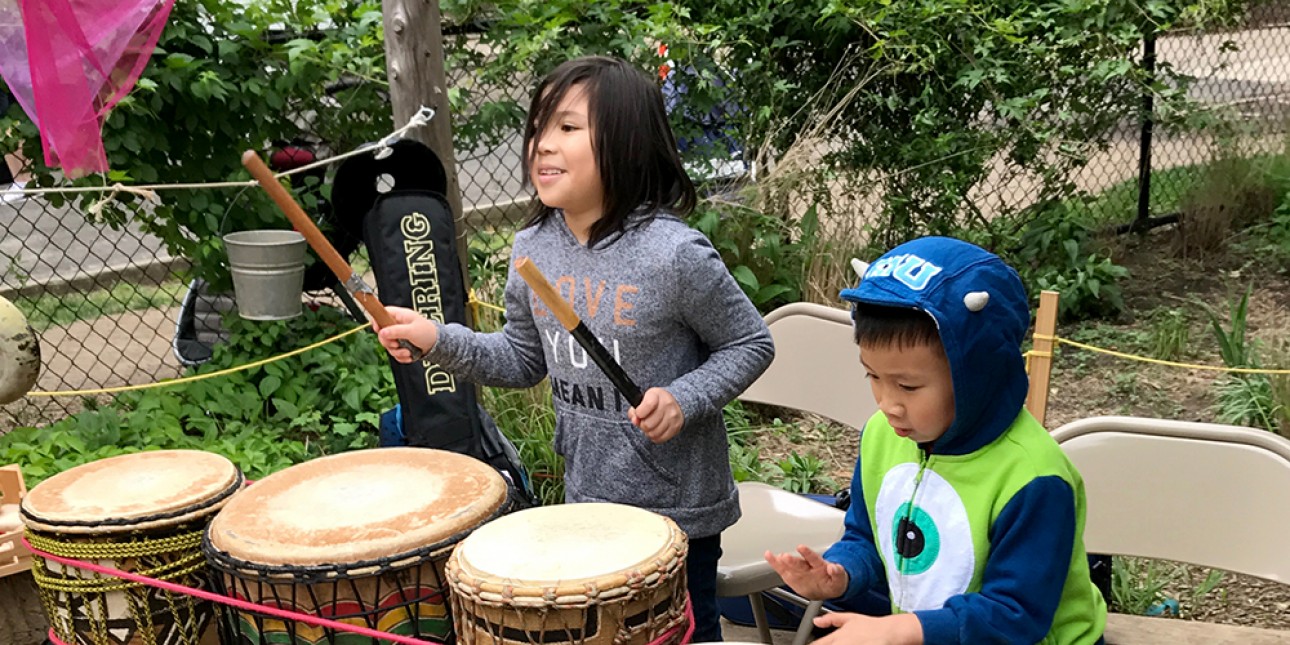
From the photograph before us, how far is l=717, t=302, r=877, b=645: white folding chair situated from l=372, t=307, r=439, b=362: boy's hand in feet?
2.41

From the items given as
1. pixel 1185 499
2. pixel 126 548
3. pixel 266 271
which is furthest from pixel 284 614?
pixel 266 271

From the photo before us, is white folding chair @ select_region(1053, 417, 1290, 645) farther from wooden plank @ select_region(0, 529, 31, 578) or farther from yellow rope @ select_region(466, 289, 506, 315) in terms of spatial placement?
wooden plank @ select_region(0, 529, 31, 578)

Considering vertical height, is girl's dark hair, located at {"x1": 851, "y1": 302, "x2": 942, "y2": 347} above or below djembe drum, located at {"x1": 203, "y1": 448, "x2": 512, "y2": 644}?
above

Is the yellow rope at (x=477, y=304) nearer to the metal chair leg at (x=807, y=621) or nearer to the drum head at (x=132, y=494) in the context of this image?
the drum head at (x=132, y=494)

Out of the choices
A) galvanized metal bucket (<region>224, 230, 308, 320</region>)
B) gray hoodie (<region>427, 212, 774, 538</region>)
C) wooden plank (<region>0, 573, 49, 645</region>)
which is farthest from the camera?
galvanized metal bucket (<region>224, 230, 308, 320</region>)

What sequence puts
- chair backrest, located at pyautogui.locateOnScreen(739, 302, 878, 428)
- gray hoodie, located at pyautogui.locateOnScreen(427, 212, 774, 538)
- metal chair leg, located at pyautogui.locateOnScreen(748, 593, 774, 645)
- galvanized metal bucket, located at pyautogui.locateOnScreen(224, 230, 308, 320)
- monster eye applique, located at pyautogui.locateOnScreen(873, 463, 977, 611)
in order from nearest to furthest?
monster eye applique, located at pyautogui.locateOnScreen(873, 463, 977, 611), gray hoodie, located at pyautogui.locateOnScreen(427, 212, 774, 538), metal chair leg, located at pyautogui.locateOnScreen(748, 593, 774, 645), chair backrest, located at pyautogui.locateOnScreen(739, 302, 878, 428), galvanized metal bucket, located at pyautogui.locateOnScreen(224, 230, 308, 320)

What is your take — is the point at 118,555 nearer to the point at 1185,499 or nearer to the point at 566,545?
the point at 566,545

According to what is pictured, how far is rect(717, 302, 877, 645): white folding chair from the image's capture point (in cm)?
246

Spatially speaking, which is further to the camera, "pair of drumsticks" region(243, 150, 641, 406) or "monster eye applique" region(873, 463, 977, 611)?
"pair of drumsticks" region(243, 150, 641, 406)

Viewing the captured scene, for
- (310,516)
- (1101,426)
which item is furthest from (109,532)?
(1101,426)

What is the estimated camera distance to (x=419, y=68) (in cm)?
330

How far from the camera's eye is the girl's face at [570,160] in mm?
2027

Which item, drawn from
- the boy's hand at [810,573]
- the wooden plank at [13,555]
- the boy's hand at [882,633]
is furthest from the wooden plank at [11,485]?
the boy's hand at [882,633]

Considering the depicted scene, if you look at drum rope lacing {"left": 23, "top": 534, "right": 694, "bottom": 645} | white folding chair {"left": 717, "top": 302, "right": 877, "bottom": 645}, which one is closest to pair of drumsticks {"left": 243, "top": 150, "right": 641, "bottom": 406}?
drum rope lacing {"left": 23, "top": 534, "right": 694, "bottom": 645}
